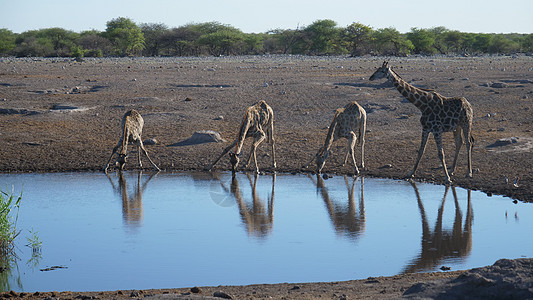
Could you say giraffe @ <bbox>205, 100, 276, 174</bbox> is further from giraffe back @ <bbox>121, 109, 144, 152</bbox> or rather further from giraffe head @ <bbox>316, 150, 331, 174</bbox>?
giraffe back @ <bbox>121, 109, 144, 152</bbox>

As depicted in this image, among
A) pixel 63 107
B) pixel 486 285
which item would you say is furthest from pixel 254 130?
pixel 486 285

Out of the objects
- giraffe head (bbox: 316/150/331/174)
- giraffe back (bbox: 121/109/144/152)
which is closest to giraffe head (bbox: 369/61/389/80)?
giraffe head (bbox: 316/150/331/174)

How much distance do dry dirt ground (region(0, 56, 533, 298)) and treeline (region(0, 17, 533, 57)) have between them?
96.1 ft

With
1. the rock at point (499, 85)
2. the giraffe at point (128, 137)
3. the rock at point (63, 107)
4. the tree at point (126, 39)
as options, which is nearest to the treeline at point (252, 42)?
the tree at point (126, 39)

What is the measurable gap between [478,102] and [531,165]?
7.05 meters

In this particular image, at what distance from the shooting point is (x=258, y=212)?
10688mm

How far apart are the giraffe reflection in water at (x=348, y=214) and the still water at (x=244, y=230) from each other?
2 cm

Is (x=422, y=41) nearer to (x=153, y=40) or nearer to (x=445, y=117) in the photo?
(x=153, y=40)

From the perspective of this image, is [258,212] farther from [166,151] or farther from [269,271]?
[166,151]

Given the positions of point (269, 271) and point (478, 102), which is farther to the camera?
point (478, 102)

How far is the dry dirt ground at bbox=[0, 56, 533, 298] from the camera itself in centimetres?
1404

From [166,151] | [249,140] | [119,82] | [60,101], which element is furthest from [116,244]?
[119,82]

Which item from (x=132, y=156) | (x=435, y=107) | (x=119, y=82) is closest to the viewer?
(x=435, y=107)

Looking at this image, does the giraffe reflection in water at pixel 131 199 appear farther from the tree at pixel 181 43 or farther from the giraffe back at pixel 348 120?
the tree at pixel 181 43
